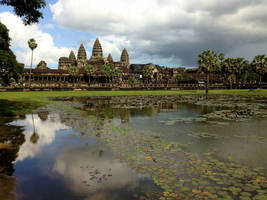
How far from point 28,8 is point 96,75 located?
91097 mm

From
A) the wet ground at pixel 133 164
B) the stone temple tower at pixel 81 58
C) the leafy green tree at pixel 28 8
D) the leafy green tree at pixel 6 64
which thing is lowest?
the wet ground at pixel 133 164

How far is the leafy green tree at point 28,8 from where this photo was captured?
13455mm

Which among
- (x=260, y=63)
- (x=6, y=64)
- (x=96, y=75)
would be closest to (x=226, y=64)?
(x=260, y=63)

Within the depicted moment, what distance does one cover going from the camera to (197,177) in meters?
4.79

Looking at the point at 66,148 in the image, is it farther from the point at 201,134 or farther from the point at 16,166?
the point at 201,134

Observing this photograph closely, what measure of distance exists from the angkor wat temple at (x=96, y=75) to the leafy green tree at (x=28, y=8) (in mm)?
57387

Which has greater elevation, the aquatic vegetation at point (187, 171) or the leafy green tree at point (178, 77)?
the leafy green tree at point (178, 77)

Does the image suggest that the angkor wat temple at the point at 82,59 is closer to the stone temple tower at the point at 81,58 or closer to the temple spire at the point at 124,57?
the stone temple tower at the point at 81,58

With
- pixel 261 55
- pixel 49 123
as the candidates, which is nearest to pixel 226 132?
pixel 49 123

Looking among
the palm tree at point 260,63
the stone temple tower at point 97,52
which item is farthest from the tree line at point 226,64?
the stone temple tower at point 97,52

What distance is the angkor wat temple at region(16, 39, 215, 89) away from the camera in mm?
86500

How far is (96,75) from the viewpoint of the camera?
10419cm

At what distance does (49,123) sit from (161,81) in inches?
4252

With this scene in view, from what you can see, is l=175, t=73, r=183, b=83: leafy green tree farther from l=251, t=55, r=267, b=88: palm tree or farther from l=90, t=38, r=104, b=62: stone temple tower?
l=90, t=38, r=104, b=62: stone temple tower
